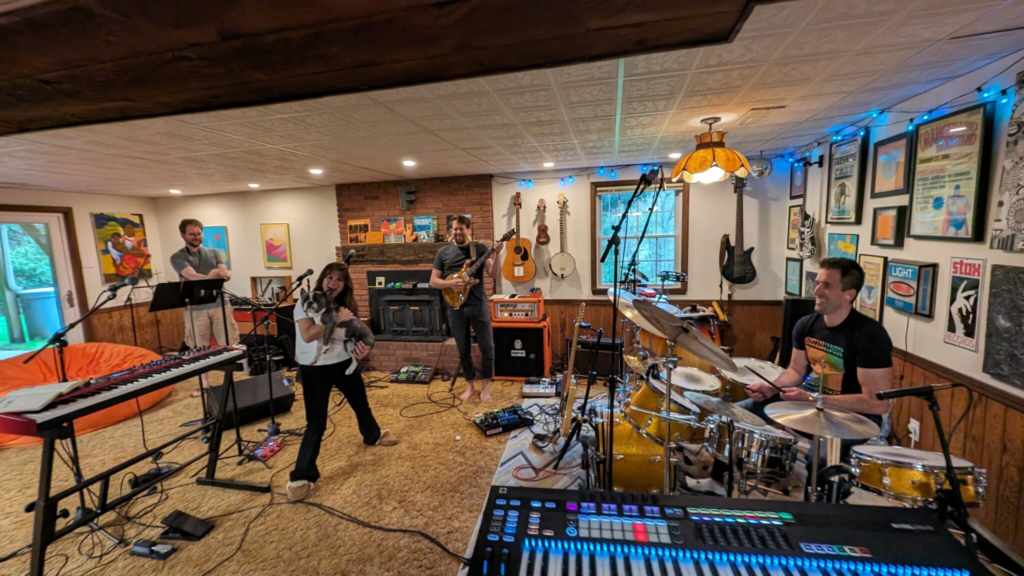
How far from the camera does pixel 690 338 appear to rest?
5.02 ft

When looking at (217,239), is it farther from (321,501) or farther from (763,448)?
(763,448)

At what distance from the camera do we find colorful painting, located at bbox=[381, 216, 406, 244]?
184 inches

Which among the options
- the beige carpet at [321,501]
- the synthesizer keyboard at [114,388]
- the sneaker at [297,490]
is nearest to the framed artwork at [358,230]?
the beige carpet at [321,501]

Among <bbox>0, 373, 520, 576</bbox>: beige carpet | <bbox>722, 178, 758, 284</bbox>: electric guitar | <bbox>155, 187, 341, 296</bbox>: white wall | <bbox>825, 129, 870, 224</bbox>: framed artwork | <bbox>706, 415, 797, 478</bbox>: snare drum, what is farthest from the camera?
<bbox>155, 187, 341, 296</bbox>: white wall

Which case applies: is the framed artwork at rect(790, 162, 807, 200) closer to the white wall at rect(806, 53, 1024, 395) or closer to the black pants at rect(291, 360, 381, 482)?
the white wall at rect(806, 53, 1024, 395)

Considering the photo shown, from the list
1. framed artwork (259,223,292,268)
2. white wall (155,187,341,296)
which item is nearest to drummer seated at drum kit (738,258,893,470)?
white wall (155,187,341,296)

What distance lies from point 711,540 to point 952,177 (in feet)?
8.01

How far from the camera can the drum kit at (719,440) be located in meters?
1.40

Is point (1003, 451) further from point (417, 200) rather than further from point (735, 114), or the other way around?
point (417, 200)

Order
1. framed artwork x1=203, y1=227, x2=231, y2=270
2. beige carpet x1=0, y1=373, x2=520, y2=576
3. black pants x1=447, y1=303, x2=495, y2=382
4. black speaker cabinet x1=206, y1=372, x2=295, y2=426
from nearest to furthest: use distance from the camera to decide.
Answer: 1. beige carpet x1=0, y1=373, x2=520, y2=576
2. black speaker cabinet x1=206, y1=372, x2=295, y2=426
3. black pants x1=447, y1=303, x2=495, y2=382
4. framed artwork x1=203, y1=227, x2=231, y2=270

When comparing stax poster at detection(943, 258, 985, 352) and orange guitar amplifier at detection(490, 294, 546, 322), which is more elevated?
stax poster at detection(943, 258, 985, 352)

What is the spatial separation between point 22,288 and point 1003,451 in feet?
28.3

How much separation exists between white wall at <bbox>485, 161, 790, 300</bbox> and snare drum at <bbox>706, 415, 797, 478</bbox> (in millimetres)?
2785

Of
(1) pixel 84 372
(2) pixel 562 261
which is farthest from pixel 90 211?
(2) pixel 562 261
